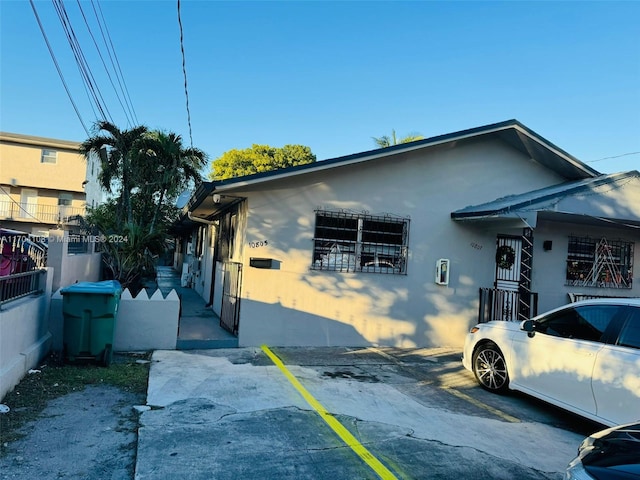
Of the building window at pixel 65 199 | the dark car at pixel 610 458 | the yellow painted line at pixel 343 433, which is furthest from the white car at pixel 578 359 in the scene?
the building window at pixel 65 199

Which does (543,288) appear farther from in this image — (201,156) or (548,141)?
(201,156)

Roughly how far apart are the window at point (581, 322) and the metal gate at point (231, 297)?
204 inches

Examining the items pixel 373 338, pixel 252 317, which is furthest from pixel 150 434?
pixel 373 338

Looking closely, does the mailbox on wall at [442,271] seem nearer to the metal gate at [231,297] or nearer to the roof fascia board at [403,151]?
the roof fascia board at [403,151]

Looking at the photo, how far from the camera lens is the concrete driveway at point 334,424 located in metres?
3.84

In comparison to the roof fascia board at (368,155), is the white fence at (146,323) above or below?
below

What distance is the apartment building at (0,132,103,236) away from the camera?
32.3 meters

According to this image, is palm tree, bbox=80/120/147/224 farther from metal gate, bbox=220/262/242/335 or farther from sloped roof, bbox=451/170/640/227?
sloped roof, bbox=451/170/640/227

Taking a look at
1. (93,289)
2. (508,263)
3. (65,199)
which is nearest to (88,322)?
(93,289)

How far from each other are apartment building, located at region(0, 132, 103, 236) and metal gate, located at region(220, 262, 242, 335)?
27.9 metres

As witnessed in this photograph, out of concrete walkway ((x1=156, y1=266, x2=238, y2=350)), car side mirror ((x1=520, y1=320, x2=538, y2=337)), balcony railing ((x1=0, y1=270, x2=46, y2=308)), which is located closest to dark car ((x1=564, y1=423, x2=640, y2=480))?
car side mirror ((x1=520, y1=320, x2=538, y2=337))

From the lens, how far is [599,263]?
10859 millimetres

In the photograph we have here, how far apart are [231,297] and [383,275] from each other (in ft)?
10.3

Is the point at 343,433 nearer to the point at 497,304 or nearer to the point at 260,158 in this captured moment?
the point at 497,304
